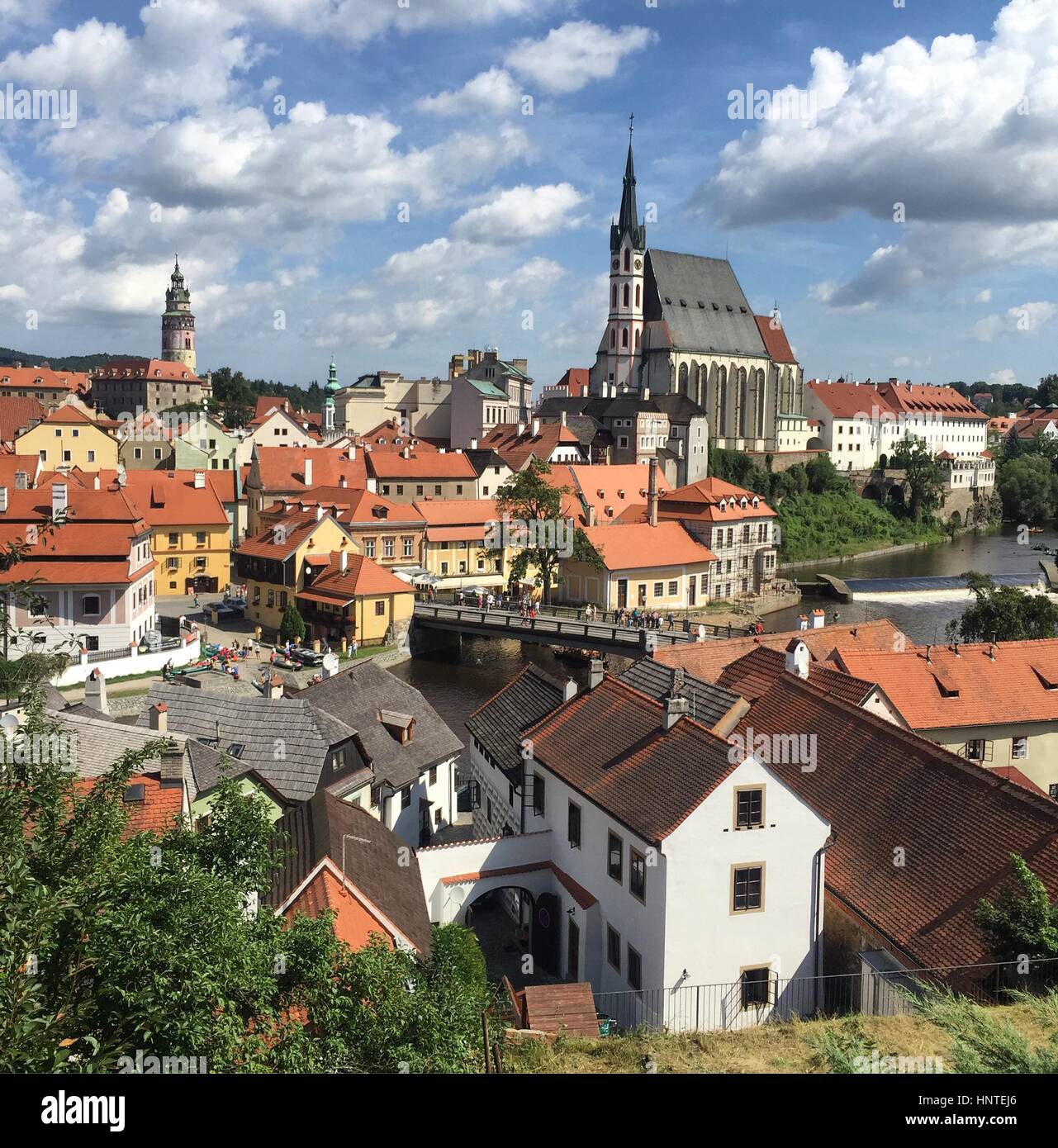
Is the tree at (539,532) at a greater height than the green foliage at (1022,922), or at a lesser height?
greater

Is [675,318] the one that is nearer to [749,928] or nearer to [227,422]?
[227,422]

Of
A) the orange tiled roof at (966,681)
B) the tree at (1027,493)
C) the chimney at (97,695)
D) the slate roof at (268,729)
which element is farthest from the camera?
the tree at (1027,493)

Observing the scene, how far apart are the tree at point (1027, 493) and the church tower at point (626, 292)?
44.6 metres

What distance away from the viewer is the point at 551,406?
94.2m

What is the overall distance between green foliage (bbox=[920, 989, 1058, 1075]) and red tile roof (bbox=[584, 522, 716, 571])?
46.7 metres

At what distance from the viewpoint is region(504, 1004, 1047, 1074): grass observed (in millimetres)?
10992

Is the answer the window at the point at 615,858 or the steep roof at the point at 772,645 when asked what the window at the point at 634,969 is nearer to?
the window at the point at 615,858

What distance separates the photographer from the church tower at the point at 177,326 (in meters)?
165

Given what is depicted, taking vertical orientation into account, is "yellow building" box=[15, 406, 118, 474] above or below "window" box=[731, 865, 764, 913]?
above

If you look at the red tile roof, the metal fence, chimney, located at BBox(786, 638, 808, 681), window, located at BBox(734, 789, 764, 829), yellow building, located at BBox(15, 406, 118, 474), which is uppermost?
yellow building, located at BBox(15, 406, 118, 474)

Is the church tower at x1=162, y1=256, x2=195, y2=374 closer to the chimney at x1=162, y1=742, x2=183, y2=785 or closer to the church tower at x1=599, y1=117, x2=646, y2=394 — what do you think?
the church tower at x1=599, y1=117, x2=646, y2=394

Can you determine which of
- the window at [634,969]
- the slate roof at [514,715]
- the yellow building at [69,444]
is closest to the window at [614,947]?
the window at [634,969]

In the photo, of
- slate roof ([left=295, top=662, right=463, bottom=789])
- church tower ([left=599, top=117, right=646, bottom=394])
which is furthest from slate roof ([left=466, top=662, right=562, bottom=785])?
church tower ([left=599, top=117, right=646, bottom=394])

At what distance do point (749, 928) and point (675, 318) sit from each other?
9130cm
